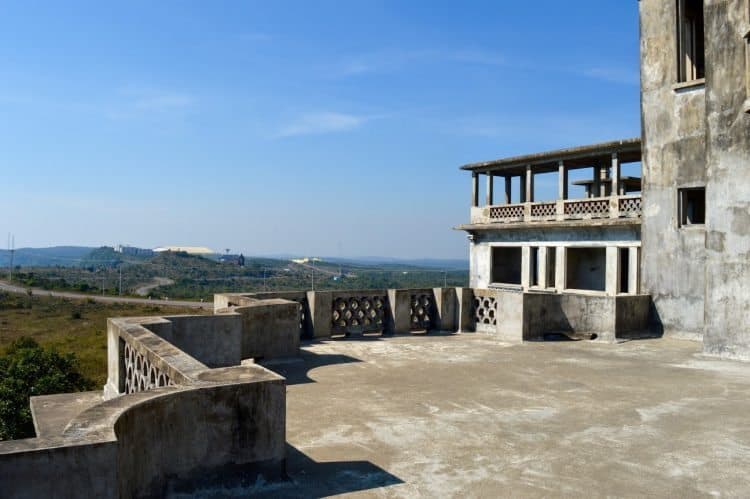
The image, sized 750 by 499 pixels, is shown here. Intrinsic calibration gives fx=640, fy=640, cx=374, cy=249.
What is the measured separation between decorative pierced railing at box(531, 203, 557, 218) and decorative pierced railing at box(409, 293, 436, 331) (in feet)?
28.3

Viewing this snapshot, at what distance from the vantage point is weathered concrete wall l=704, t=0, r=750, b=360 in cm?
1323

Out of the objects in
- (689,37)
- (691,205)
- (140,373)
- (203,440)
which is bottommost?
(203,440)

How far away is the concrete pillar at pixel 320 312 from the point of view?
15.4 m

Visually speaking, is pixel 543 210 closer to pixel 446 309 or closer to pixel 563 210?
pixel 563 210

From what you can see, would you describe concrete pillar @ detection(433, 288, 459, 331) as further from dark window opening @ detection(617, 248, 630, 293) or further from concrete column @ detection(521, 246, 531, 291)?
concrete column @ detection(521, 246, 531, 291)

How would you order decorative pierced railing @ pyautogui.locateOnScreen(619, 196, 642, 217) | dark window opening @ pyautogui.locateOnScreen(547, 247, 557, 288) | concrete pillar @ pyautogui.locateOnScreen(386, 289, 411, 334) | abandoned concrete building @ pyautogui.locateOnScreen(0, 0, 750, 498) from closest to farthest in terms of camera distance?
abandoned concrete building @ pyautogui.locateOnScreen(0, 0, 750, 498), concrete pillar @ pyautogui.locateOnScreen(386, 289, 411, 334), decorative pierced railing @ pyautogui.locateOnScreen(619, 196, 642, 217), dark window opening @ pyautogui.locateOnScreen(547, 247, 557, 288)

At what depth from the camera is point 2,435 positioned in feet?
45.3

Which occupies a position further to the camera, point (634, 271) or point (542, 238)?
point (542, 238)

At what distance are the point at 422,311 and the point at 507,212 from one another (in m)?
10.2

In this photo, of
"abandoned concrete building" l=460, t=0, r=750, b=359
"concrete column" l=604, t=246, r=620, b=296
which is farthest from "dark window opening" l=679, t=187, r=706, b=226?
"concrete column" l=604, t=246, r=620, b=296

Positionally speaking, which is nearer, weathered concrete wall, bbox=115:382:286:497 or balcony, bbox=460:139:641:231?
weathered concrete wall, bbox=115:382:286:497

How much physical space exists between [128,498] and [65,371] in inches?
624

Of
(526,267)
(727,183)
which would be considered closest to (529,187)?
(526,267)

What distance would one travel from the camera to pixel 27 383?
57.1ft
